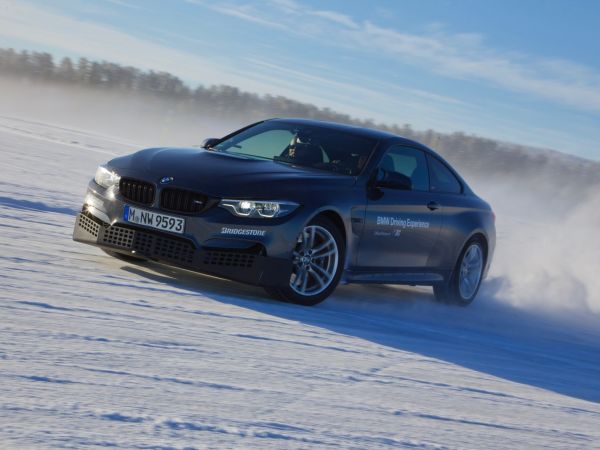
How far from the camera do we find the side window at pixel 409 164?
8531 millimetres

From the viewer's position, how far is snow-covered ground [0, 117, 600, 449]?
3754 mm

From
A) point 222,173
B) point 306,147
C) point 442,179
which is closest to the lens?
point 222,173

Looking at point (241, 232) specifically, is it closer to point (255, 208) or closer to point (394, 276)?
point (255, 208)

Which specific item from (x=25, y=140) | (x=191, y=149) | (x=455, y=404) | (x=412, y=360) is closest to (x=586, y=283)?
(x=191, y=149)

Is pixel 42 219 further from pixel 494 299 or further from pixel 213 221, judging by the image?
pixel 494 299

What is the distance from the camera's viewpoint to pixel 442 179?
947 cm

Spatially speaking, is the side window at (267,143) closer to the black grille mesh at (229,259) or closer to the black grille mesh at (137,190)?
the black grille mesh at (137,190)

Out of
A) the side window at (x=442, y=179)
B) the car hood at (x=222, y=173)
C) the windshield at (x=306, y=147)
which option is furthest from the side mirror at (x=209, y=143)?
the side window at (x=442, y=179)

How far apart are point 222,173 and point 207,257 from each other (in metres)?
0.67

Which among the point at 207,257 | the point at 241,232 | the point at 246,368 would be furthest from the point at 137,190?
the point at 246,368

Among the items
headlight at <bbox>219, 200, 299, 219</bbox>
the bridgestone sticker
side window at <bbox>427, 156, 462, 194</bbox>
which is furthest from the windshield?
the bridgestone sticker

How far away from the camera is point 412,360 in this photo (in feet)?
19.6

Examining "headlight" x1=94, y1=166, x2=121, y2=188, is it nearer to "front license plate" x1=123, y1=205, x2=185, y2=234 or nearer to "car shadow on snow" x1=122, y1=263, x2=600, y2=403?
"front license plate" x1=123, y1=205, x2=185, y2=234

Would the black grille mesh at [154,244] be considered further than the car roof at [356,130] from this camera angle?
No
